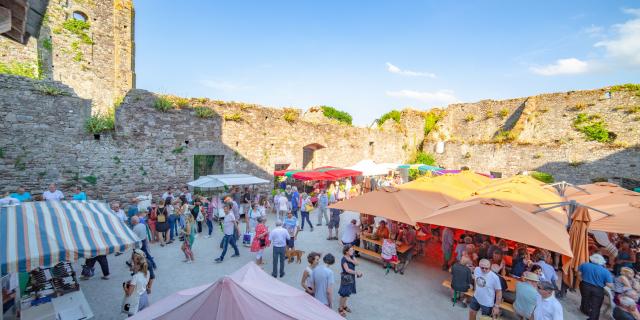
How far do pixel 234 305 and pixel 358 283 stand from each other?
14.3ft

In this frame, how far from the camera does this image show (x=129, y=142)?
1046 centimetres

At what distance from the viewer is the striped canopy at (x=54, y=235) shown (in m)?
3.67

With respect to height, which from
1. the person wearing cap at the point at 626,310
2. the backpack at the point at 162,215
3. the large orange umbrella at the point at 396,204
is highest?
the large orange umbrella at the point at 396,204

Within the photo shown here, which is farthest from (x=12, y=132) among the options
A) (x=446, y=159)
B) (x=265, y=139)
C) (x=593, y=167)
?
(x=593, y=167)

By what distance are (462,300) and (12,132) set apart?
501 inches

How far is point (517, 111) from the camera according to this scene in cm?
2356

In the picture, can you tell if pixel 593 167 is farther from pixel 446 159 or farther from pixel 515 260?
pixel 515 260

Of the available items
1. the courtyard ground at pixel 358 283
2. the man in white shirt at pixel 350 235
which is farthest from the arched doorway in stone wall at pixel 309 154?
the man in white shirt at pixel 350 235

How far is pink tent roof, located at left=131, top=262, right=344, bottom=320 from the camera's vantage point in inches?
110

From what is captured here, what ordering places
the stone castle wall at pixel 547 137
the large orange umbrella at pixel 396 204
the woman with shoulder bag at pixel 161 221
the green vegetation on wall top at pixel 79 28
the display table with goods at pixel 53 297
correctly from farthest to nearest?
the stone castle wall at pixel 547 137 → the green vegetation on wall top at pixel 79 28 → the woman with shoulder bag at pixel 161 221 → the large orange umbrella at pixel 396 204 → the display table with goods at pixel 53 297

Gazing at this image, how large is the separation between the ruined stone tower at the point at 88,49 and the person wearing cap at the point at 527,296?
19.3m

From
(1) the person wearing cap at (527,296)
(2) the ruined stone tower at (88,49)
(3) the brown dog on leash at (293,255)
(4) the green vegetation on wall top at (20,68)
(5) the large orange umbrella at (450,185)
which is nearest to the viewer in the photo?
(1) the person wearing cap at (527,296)

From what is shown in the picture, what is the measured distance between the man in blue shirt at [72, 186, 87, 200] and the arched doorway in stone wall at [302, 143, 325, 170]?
10485 mm

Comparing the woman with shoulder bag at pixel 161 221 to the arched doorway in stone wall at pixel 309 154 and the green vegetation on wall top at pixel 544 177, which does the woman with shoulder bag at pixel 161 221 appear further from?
the green vegetation on wall top at pixel 544 177
